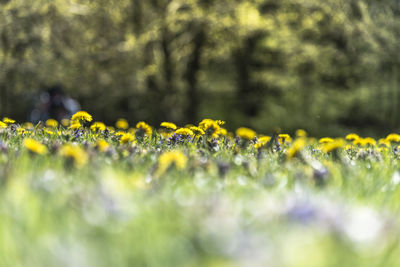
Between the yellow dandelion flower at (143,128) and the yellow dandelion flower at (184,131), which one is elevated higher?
the yellow dandelion flower at (143,128)

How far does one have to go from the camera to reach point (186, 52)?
13.4 m

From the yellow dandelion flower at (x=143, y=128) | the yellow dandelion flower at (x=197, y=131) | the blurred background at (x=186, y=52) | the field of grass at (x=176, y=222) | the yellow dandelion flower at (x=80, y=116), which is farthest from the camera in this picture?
the blurred background at (x=186, y=52)

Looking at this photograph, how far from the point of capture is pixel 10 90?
44.0ft

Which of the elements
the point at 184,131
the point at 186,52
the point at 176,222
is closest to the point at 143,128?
the point at 184,131

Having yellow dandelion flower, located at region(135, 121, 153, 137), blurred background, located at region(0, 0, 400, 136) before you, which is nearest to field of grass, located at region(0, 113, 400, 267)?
yellow dandelion flower, located at region(135, 121, 153, 137)

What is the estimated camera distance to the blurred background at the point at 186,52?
12.9 metres

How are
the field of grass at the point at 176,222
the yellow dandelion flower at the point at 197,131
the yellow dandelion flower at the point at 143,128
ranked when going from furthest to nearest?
1. the yellow dandelion flower at the point at 143,128
2. the yellow dandelion flower at the point at 197,131
3. the field of grass at the point at 176,222

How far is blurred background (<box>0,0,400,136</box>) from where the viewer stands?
508 inches

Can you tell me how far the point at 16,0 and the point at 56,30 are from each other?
3.99 feet

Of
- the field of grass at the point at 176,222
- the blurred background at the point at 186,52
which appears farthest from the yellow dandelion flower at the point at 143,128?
the blurred background at the point at 186,52

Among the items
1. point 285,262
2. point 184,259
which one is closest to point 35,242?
point 184,259

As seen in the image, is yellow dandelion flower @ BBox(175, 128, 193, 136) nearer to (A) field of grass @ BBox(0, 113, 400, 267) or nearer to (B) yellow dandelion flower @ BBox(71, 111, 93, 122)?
(B) yellow dandelion flower @ BBox(71, 111, 93, 122)

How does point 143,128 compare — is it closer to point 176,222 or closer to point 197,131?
point 197,131

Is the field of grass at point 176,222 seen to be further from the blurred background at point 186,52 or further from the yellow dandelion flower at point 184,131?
the blurred background at point 186,52
